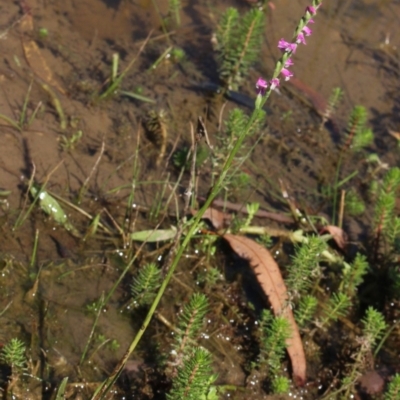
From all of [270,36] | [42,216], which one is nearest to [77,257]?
[42,216]

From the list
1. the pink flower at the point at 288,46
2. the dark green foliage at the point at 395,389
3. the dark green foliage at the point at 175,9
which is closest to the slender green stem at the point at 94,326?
the dark green foliage at the point at 395,389

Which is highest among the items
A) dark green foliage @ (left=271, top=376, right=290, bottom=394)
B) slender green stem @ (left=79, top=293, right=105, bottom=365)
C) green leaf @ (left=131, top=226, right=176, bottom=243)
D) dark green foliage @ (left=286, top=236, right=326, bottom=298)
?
dark green foliage @ (left=286, top=236, right=326, bottom=298)

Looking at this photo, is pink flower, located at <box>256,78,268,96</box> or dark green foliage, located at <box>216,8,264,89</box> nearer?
pink flower, located at <box>256,78,268,96</box>

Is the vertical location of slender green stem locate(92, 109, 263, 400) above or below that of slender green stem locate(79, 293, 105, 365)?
above

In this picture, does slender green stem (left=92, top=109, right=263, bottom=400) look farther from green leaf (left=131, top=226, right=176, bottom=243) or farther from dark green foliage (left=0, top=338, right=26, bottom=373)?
green leaf (left=131, top=226, right=176, bottom=243)

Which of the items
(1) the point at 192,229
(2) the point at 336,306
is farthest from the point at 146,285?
(1) the point at 192,229

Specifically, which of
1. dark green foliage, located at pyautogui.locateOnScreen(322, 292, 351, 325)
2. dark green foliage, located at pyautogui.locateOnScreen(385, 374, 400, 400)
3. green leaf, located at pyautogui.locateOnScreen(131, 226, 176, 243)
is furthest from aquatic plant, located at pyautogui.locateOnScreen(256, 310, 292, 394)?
green leaf, located at pyautogui.locateOnScreen(131, 226, 176, 243)

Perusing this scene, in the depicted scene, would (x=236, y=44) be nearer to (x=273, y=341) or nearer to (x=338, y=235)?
(x=338, y=235)
